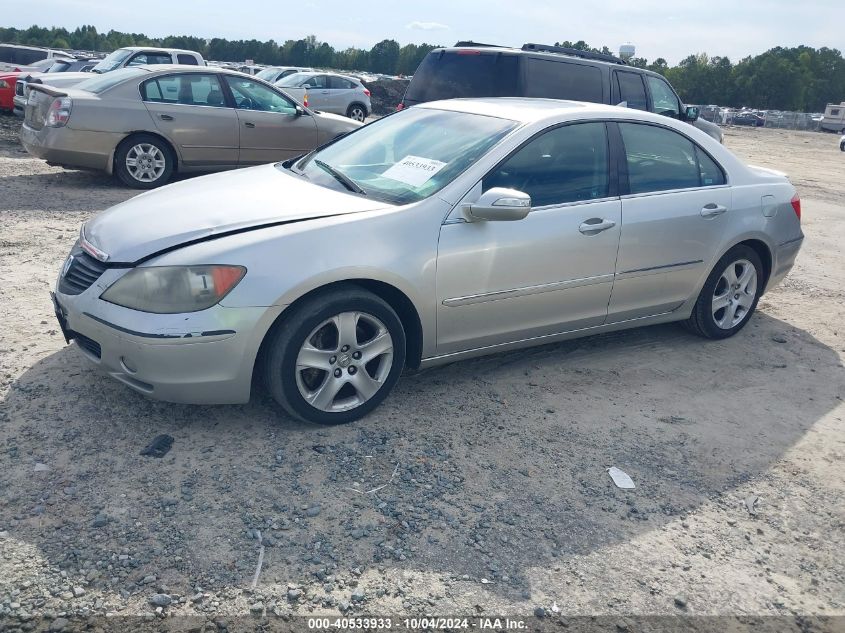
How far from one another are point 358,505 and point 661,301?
277cm

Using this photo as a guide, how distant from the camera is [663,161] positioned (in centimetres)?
512

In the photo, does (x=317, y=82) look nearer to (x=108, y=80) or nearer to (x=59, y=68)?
(x=59, y=68)

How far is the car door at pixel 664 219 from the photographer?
4863mm

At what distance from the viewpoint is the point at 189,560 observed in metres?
2.92

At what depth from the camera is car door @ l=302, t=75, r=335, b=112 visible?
77.1 feet

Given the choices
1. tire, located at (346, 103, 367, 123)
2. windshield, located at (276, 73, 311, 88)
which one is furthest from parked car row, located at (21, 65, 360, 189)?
tire, located at (346, 103, 367, 123)

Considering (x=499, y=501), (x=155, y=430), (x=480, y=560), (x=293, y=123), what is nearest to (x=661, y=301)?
(x=499, y=501)

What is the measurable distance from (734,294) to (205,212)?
383 centimetres

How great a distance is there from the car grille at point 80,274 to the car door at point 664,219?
2973 millimetres

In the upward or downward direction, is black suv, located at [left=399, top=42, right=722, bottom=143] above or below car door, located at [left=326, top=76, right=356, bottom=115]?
above

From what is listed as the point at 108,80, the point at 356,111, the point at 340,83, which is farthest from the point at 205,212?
the point at 356,111

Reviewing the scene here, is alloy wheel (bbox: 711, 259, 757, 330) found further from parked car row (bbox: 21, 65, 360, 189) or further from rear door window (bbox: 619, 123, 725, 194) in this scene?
parked car row (bbox: 21, 65, 360, 189)

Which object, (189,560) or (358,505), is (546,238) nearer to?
(358,505)

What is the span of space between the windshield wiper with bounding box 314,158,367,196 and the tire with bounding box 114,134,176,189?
215 inches
